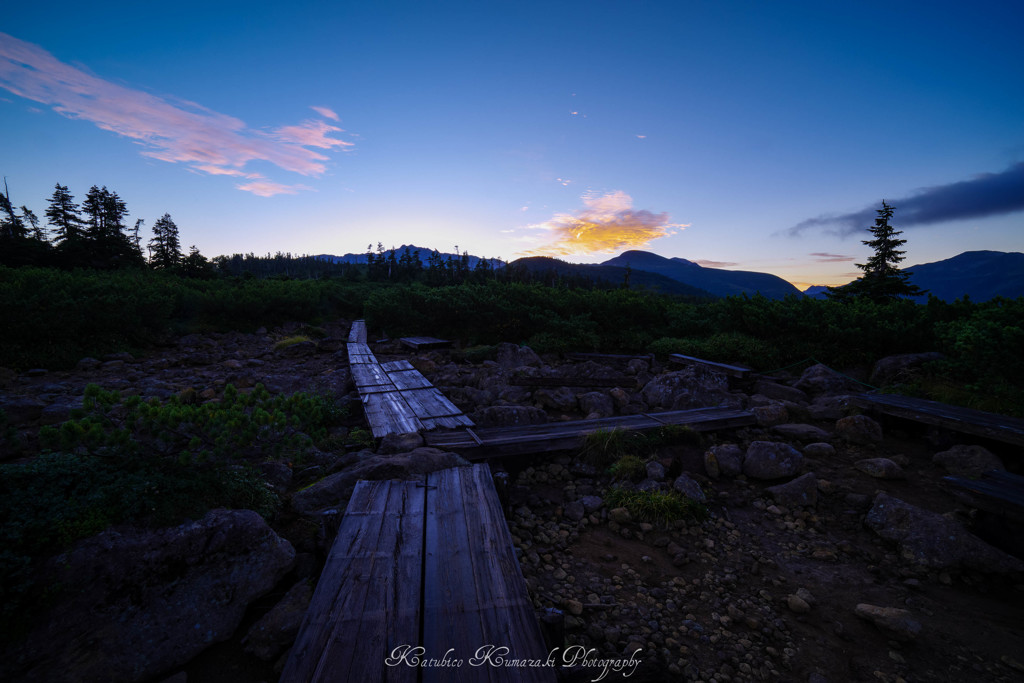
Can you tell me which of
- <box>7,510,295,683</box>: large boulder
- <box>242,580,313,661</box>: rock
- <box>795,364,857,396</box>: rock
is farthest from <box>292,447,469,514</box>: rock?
<box>795,364,857,396</box>: rock

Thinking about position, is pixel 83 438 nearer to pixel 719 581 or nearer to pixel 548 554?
pixel 548 554

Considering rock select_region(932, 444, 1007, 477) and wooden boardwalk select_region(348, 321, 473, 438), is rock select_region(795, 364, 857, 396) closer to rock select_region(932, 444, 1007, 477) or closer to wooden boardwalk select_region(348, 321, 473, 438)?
rock select_region(932, 444, 1007, 477)

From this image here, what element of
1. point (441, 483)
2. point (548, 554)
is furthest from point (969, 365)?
point (441, 483)

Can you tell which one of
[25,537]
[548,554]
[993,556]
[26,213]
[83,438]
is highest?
[26,213]

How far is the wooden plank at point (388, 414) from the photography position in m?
5.17

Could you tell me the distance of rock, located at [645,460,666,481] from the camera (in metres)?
4.73

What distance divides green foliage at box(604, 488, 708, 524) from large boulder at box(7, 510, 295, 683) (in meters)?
3.23

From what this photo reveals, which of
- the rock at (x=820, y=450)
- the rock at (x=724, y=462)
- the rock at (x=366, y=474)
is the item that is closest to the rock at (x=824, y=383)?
the rock at (x=820, y=450)

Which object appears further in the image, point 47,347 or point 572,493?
point 47,347

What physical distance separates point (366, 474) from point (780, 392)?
8063mm

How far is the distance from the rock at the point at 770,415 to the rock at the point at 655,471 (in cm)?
254

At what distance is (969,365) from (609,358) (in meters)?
6.90

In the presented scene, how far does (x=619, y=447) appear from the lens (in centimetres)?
525

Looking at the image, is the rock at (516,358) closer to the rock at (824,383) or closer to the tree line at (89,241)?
the rock at (824,383)
